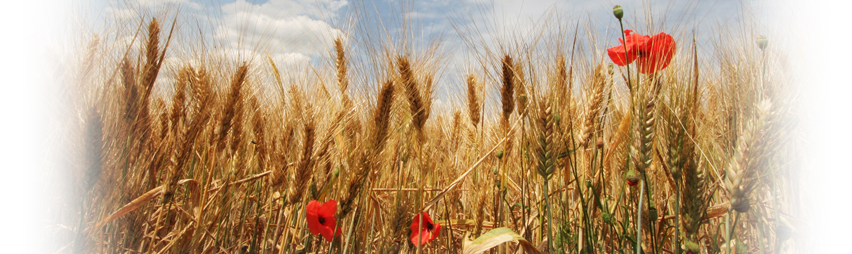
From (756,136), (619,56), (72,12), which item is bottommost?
(756,136)

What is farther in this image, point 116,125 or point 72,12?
point 72,12

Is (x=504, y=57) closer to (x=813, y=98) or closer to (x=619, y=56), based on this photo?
(x=619, y=56)

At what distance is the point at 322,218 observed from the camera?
1.31 meters

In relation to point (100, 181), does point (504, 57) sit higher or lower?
higher

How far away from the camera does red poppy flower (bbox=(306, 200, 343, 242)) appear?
1.20m

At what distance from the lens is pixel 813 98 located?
903mm

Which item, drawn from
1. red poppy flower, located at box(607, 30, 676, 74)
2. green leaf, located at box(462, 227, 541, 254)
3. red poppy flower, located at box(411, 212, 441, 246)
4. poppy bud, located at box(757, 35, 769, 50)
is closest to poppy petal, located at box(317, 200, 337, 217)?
red poppy flower, located at box(411, 212, 441, 246)

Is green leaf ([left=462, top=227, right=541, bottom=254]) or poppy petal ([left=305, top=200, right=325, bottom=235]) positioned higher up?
poppy petal ([left=305, top=200, right=325, bottom=235])

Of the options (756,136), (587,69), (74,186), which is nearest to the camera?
(756,136)

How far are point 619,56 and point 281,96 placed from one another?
4.35 feet

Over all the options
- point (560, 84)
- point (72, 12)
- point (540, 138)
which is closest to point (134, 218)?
point (72, 12)

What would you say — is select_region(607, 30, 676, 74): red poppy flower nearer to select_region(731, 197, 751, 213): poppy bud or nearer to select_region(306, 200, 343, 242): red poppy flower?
select_region(731, 197, 751, 213): poppy bud

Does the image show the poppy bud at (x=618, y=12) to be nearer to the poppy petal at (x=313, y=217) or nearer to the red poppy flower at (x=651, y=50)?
the red poppy flower at (x=651, y=50)

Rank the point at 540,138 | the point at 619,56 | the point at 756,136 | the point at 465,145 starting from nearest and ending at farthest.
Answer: the point at 756,136, the point at 540,138, the point at 619,56, the point at 465,145
